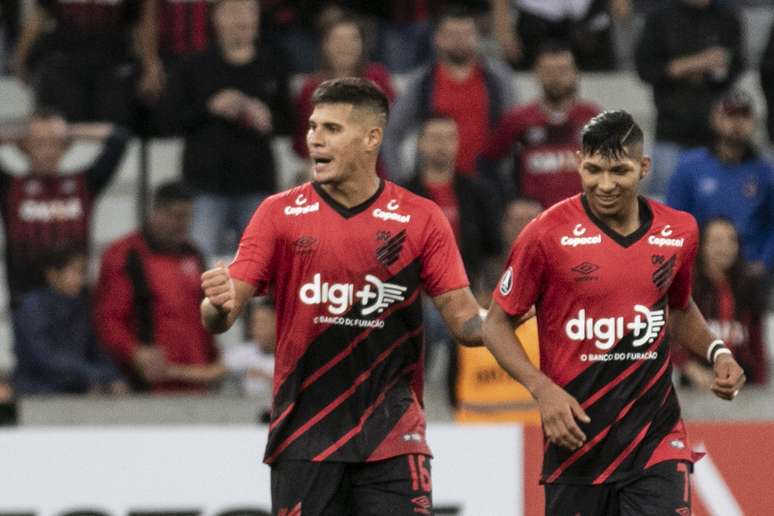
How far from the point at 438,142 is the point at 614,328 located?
4.55 meters

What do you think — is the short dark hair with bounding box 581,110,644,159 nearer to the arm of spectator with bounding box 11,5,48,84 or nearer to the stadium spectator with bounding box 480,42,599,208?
the stadium spectator with bounding box 480,42,599,208

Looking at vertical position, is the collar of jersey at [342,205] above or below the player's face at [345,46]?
below

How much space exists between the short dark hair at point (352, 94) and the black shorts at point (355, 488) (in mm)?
1338

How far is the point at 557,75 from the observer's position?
11.9 metres

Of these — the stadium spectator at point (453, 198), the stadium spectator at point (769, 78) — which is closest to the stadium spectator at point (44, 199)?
the stadium spectator at point (453, 198)

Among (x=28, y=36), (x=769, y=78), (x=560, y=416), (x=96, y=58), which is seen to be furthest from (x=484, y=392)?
(x=28, y=36)

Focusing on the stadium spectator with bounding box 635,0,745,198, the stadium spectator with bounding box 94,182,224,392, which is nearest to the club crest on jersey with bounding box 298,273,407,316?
the stadium spectator with bounding box 94,182,224,392

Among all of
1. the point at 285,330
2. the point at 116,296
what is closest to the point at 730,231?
the point at 116,296

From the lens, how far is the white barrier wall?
8773 mm

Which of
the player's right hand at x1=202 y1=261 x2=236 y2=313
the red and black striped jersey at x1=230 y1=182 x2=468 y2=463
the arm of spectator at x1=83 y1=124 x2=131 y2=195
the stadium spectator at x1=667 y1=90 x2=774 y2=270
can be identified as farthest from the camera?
the arm of spectator at x1=83 y1=124 x2=131 y2=195

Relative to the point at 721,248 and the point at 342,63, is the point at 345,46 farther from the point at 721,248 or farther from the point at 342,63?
the point at 721,248

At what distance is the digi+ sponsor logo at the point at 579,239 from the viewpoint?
22.5ft

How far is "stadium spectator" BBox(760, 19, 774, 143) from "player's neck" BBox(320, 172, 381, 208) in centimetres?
681

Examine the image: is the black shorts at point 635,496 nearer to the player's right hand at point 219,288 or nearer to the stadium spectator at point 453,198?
the player's right hand at point 219,288
